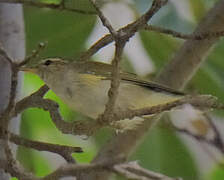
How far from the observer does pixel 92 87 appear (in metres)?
2.06

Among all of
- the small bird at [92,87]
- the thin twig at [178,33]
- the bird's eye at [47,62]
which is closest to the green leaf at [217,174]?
the small bird at [92,87]

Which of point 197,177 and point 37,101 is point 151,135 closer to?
point 197,177

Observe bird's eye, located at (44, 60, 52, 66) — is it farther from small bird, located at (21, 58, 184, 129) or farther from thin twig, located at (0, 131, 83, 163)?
thin twig, located at (0, 131, 83, 163)

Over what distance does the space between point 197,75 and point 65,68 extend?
684 mm

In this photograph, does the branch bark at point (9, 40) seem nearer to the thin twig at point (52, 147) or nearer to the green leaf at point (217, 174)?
the thin twig at point (52, 147)

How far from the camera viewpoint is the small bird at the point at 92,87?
2.01 metres

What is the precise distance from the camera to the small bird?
201 centimetres

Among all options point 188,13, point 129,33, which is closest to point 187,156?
point 188,13

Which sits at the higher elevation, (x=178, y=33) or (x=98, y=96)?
(x=178, y=33)

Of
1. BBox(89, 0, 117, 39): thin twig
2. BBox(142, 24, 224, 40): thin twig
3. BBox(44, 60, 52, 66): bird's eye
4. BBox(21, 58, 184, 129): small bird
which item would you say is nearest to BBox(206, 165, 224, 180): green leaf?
BBox(21, 58, 184, 129): small bird

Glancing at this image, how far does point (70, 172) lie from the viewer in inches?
47.9

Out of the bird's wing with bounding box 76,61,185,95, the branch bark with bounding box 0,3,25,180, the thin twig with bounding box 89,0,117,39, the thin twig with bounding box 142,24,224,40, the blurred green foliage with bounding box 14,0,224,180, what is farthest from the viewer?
the blurred green foliage with bounding box 14,0,224,180

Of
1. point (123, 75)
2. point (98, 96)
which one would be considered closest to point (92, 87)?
point (98, 96)

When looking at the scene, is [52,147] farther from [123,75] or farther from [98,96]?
[123,75]
